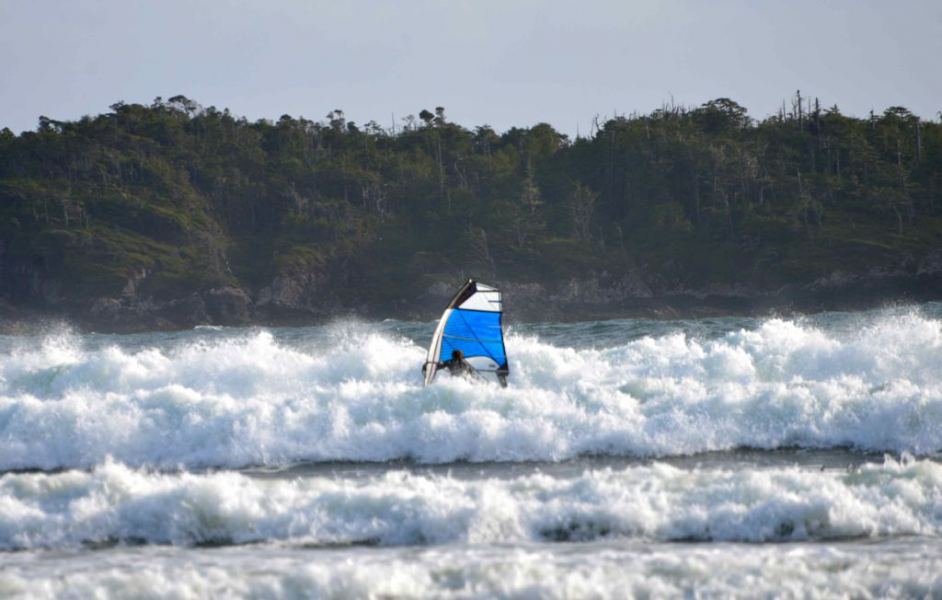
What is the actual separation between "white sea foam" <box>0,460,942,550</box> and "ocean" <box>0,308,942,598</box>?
32mm

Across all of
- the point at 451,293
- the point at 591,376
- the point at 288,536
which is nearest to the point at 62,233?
the point at 451,293

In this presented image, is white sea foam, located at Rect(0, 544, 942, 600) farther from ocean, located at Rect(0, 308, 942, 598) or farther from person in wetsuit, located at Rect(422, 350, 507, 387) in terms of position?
person in wetsuit, located at Rect(422, 350, 507, 387)

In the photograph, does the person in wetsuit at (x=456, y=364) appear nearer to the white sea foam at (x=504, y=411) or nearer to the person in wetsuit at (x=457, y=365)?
the person in wetsuit at (x=457, y=365)

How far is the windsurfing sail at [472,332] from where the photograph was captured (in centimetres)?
1808

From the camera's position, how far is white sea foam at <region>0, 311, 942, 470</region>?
16.2m

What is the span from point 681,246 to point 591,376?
60571 mm

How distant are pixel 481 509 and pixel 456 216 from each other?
251 ft

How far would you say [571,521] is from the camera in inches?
447

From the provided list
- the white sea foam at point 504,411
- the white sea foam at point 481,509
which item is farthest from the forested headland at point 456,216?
the white sea foam at point 481,509

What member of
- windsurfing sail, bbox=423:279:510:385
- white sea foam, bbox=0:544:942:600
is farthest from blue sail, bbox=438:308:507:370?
white sea foam, bbox=0:544:942:600

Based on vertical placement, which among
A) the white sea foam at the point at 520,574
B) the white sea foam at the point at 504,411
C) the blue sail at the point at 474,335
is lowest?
the white sea foam at the point at 520,574

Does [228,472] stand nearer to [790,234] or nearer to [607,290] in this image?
[607,290]

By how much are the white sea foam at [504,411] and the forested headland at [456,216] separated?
50.4 metres

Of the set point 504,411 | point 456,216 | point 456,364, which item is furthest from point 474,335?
point 456,216
